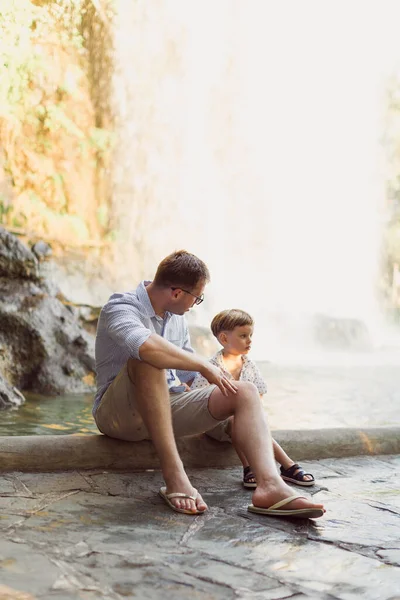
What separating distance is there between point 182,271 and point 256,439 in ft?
2.38

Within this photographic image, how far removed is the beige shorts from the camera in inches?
120

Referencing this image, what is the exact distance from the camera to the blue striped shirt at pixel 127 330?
2.88m

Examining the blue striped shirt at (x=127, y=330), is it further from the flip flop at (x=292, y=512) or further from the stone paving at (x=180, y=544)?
the flip flop at (x=292, y=512)

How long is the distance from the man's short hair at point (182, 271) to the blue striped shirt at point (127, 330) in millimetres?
155

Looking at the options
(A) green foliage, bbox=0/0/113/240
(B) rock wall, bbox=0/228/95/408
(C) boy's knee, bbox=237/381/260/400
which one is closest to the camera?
(C) boy's knee, bbox=237/381/260/400

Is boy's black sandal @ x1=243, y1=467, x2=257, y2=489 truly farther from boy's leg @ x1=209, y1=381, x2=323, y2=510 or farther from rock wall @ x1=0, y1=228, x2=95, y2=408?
rock wall @ x1=0, y1=228, x2=95, y2=408

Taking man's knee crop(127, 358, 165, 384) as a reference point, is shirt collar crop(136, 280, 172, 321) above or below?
above

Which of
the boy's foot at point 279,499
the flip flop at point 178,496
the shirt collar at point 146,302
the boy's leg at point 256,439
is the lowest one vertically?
the flip flop at point 178,496

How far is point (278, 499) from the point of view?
103 inches

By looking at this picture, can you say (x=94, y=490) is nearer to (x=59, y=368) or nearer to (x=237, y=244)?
(x=59, y=368)

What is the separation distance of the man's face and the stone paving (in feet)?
2.47

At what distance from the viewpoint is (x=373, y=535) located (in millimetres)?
2492

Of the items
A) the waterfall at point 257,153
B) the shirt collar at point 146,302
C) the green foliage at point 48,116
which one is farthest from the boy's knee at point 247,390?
the green foliage at point 48,116

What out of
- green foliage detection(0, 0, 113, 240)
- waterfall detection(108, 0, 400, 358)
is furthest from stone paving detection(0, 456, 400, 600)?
green foliage detection(0, 0, 113, 240)
